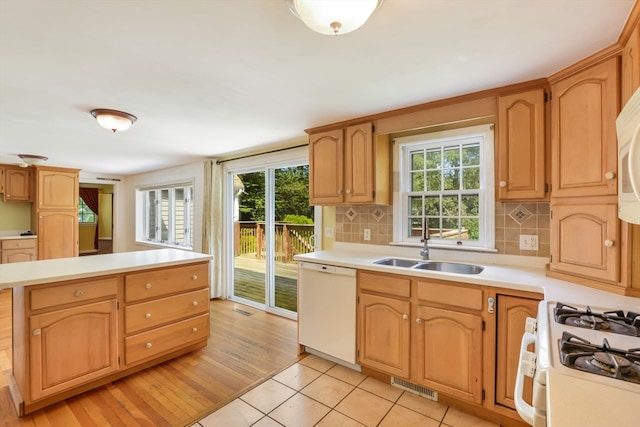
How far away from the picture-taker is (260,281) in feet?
15.9

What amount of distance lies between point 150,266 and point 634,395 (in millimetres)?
2700

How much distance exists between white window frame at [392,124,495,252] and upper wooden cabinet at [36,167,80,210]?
19.3ft

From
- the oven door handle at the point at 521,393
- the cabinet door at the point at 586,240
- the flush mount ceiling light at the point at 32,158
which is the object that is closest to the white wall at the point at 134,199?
the flush mount ceiling light at the point at 32,158

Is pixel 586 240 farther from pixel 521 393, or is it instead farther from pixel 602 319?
pixel 521 393

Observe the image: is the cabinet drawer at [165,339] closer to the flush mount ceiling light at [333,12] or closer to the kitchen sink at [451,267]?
the kitchen sink at [451,267]

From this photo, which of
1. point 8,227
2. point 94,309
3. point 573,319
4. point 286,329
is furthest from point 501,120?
point 8,227

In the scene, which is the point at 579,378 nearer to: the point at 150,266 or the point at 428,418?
the point at 428,418

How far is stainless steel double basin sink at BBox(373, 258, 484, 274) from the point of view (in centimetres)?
229

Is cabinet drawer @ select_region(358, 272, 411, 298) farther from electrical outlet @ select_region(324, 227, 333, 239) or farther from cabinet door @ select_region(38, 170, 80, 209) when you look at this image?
cabinet door @ select_region(38, 170, 80, 209)

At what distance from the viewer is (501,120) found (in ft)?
6.64

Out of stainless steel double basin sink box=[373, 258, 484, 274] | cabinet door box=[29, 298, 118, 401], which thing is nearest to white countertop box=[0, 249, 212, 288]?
cabinet door box=[29, 298, 118, 401]

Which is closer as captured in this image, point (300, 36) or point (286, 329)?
point (300, 36)

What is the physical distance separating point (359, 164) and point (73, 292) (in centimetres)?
235

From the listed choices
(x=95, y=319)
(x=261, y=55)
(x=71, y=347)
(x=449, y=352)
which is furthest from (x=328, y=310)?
(x=261, y=55)
